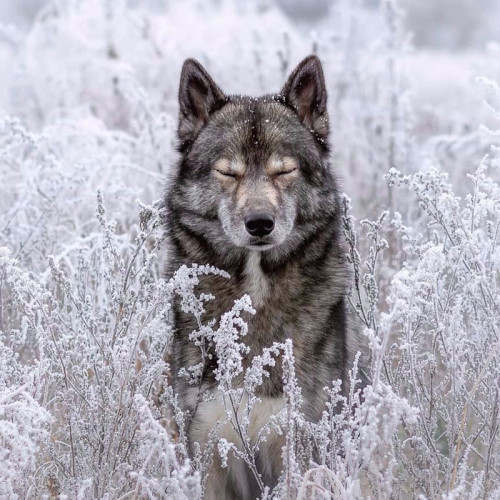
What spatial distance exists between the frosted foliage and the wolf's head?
16 cm

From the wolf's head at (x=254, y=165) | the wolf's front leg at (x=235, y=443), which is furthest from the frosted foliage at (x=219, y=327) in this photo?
the wolf's head at (x=254, y=165)

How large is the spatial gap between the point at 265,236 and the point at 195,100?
0.83 metres

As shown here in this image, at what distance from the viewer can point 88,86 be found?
33.6ft

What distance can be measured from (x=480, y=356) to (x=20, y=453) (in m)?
1.64

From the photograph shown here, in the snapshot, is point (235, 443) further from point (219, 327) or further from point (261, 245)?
Result: point (261, 245)

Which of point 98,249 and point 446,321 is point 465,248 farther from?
point 98,249

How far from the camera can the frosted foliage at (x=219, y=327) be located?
2598 millimetres

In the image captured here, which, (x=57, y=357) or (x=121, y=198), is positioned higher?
(x=121, y=198)

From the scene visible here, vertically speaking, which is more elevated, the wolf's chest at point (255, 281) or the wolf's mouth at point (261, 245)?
the wolf's mouth at point (261, 245)

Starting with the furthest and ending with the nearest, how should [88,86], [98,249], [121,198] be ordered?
[88,86], [121,198], [98,249]

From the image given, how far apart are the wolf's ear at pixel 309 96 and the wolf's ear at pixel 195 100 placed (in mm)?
295

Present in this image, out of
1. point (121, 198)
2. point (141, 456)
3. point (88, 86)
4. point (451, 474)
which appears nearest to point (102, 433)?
point (141, 456)

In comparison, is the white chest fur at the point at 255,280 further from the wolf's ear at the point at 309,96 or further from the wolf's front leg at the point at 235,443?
the wolf's ear at the point at 309,96

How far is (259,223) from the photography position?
3105 millimetres
